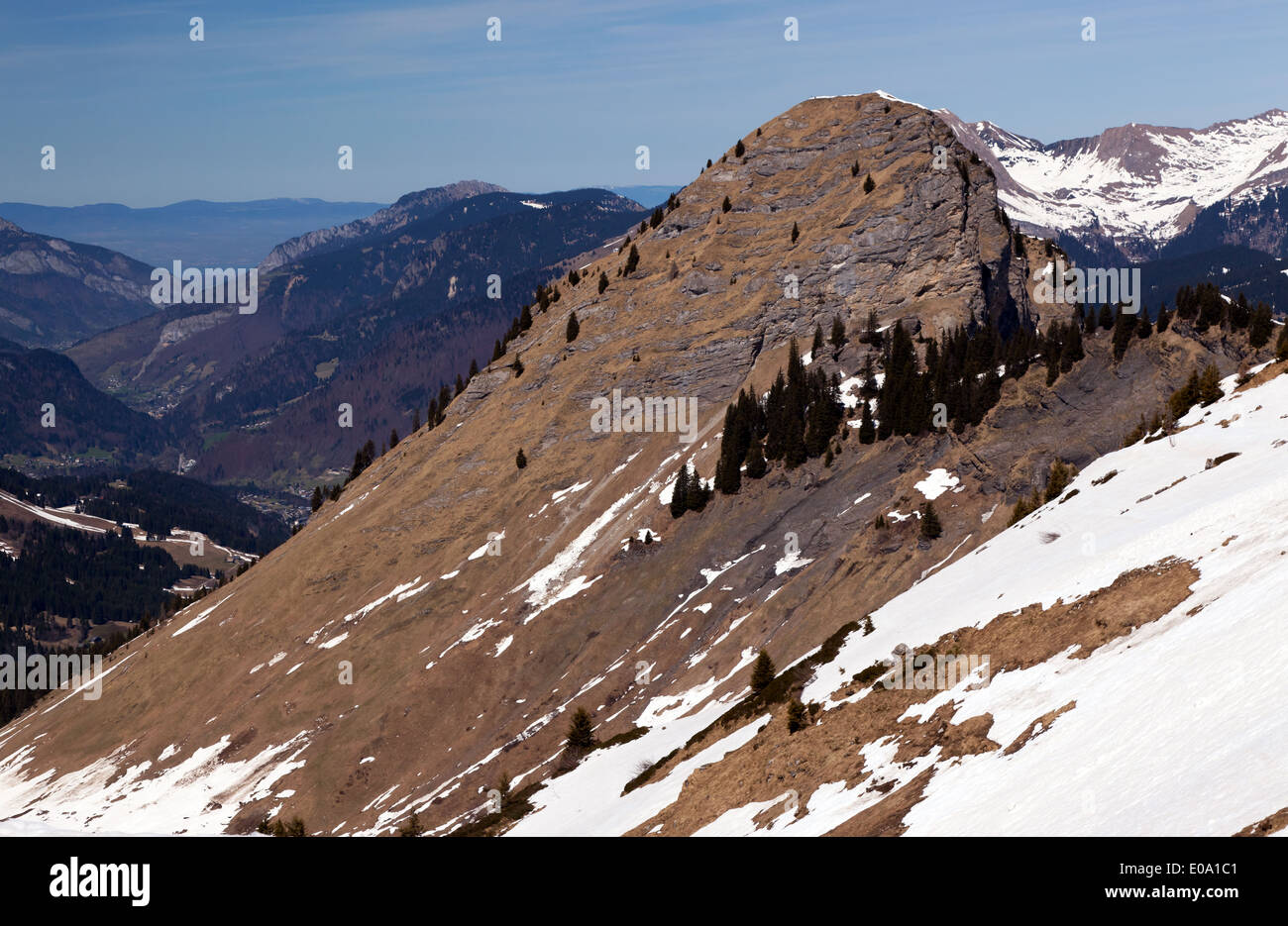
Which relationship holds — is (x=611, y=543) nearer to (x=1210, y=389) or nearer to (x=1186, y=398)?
(x=1186, y=398)

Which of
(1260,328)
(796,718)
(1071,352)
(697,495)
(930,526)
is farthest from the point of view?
(697,495)

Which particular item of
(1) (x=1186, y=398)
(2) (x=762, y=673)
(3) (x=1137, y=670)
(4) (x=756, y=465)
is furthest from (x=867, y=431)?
(3) (x=1137, y=670)

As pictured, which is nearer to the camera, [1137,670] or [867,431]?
[1137,670]

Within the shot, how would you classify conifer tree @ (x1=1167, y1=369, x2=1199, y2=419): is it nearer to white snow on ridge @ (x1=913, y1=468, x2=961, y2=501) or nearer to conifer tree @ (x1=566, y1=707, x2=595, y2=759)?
white snow on ridge @ (x1=913, y1=468, x2=961, y2=501)

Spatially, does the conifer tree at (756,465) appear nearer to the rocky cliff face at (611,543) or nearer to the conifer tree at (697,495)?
the rocky cliff face at (611,543)

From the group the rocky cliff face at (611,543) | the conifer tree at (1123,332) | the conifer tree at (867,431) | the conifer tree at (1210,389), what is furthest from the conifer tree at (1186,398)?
the conifer tree at (867,431)

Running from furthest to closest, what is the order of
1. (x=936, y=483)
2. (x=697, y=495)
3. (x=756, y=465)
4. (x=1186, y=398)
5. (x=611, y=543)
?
(x=611, y=543), (x=756, y=465), (x=697, y=495), (x=936, y=483), (x=1186, y=398)

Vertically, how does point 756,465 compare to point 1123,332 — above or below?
below
